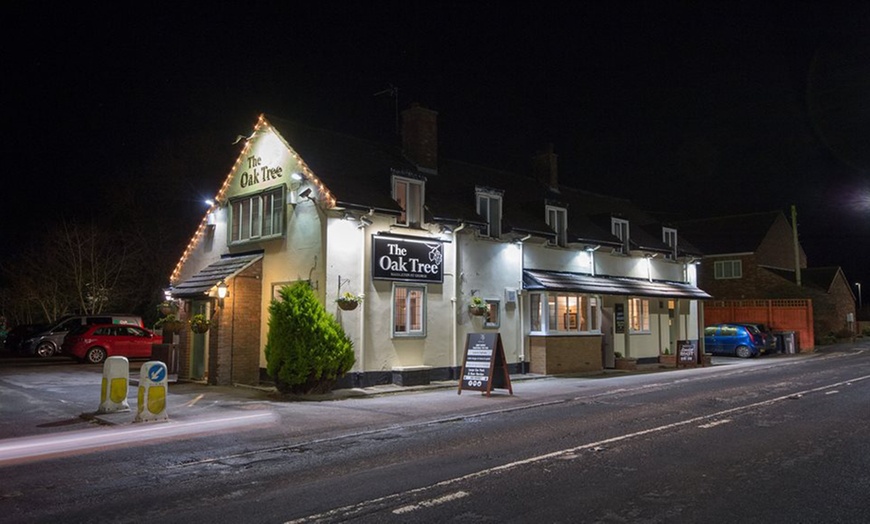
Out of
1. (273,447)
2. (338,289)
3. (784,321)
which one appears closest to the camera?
(273,447)

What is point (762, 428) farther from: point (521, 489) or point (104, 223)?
point (104, 223)

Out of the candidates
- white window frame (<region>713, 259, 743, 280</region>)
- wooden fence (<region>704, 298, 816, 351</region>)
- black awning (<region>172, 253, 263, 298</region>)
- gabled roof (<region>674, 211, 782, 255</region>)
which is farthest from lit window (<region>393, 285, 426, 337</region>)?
white window frame (<region>713, 259, 743, 280</region>)

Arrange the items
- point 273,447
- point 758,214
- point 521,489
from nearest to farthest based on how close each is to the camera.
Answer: point 521,489
point 273,447
point 758,214

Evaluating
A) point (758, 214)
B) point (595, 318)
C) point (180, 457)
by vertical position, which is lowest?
point (180, 457)

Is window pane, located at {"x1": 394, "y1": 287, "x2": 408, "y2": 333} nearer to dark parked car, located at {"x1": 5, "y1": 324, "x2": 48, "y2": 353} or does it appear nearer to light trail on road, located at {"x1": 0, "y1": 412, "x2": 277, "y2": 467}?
light trail on road, located at {"x1": 0, "y1": 412, "x2": 277, "y2": 467}

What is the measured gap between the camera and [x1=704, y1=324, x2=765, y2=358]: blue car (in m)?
30.1

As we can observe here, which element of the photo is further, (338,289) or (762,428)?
(338,289)

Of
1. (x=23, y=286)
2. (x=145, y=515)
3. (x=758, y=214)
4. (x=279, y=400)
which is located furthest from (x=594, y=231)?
(x=23, y=286)

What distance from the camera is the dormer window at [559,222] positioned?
2327 cm

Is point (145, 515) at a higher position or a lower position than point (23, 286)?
lower

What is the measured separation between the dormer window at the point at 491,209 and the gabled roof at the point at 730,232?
1079 inches

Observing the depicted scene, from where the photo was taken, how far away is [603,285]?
23578 millimetres

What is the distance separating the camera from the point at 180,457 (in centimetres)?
902

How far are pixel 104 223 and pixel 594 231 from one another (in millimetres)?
29168
